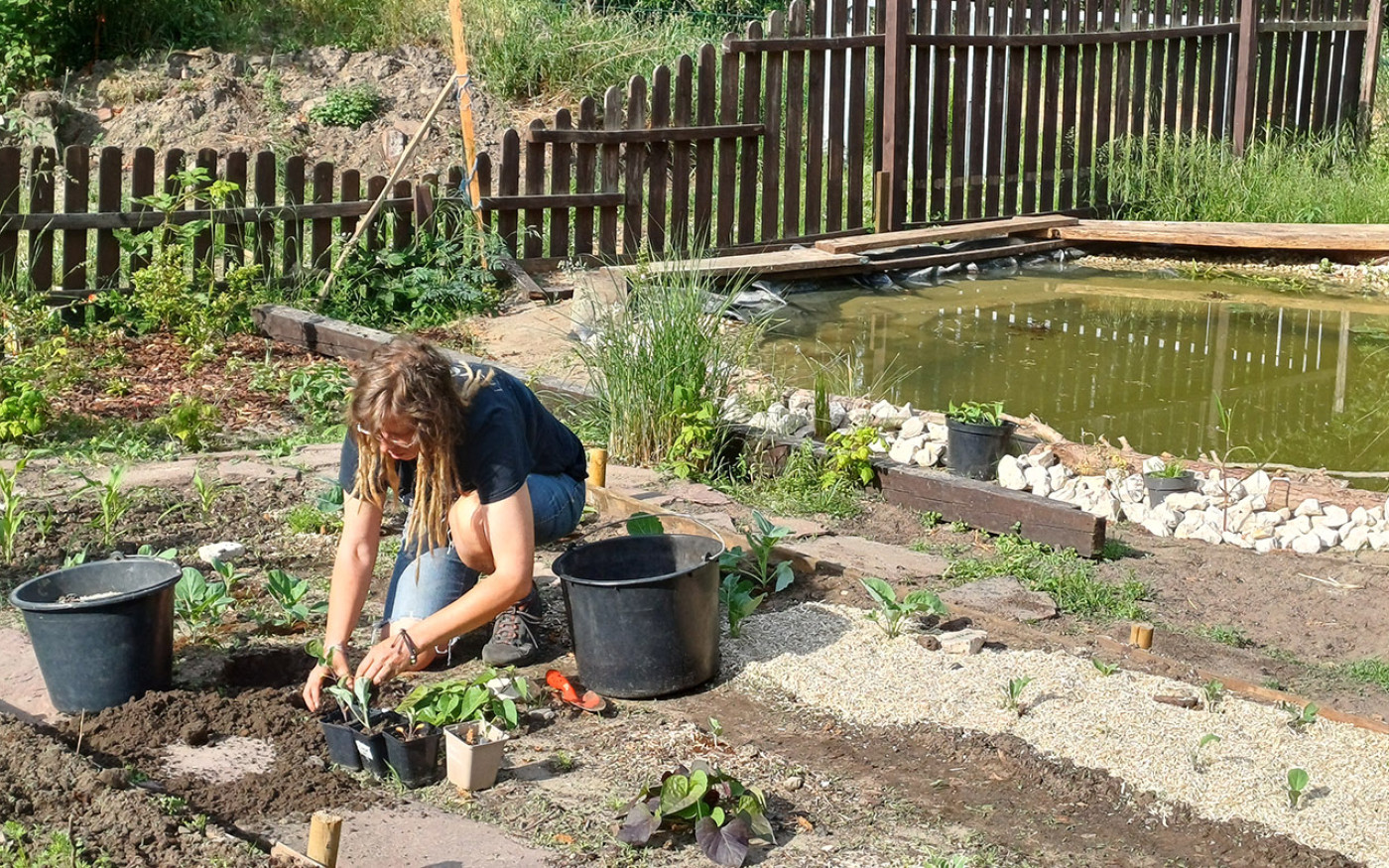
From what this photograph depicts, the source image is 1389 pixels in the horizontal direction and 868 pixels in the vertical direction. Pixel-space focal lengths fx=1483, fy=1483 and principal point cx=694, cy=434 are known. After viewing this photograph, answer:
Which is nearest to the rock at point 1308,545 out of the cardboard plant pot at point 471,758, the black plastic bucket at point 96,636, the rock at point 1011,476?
A: the rock at point 1011,476

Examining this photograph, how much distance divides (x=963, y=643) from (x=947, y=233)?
26.3ft

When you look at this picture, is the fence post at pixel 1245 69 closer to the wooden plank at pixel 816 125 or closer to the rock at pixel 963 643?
the wooden plank at pixel 816 125

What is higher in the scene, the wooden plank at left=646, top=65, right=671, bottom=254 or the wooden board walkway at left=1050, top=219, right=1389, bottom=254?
the wooden plank at left=646, top=65, right=671, bottom=254

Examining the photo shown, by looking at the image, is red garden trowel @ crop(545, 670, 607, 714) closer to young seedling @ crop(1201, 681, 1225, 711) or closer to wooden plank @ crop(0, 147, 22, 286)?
young seedling @ crop(1201, 681, 1225, 711)

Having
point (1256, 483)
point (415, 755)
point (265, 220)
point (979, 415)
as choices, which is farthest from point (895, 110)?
point (415, 755)

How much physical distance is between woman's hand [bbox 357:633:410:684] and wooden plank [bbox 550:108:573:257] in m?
6.89

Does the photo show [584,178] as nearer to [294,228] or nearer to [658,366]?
[294,228]

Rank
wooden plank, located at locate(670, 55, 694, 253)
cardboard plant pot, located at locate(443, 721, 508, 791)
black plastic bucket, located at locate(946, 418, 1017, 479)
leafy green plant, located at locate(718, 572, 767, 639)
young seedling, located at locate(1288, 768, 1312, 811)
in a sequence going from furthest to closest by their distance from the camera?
wooden plank, located at locate(670, 55, 694, 253) → black plastic bucket, located at locate(946, 418, 1017, 479) → leafy green plant, located at locate(718, 572, 767, 639) → cardboard plant pot, located at locate(443, 721, 508, 791) → young seedling, located at locate(1288, 768, 1312, 811)

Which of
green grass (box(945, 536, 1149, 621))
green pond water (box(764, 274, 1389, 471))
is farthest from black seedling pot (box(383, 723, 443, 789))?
green pond water (box(764, 274, 1389, 471))

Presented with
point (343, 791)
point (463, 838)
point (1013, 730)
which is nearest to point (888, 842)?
point (1013, 730)

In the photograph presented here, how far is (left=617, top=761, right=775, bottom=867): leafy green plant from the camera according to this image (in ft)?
10.0

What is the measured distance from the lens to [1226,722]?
3.71 m

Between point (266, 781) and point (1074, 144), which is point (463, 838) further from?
point (1074, 144)

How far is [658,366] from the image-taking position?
6.24 m
